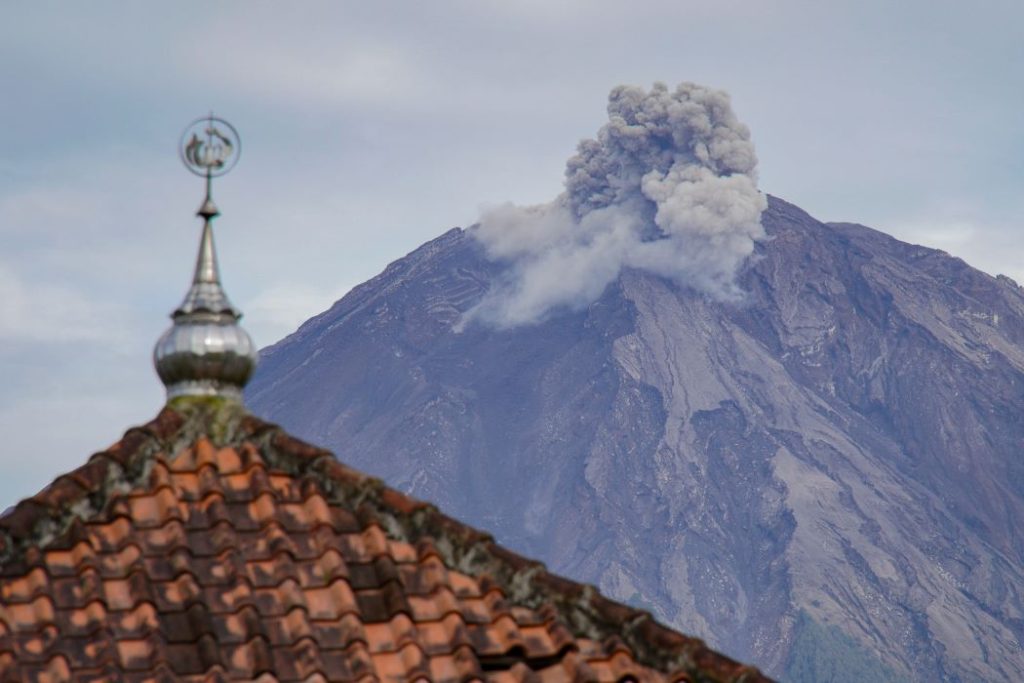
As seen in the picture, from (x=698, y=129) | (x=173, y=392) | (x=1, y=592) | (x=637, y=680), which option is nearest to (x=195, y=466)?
(x=173, y=392)

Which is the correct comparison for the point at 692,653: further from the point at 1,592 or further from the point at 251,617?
the point at 1,592

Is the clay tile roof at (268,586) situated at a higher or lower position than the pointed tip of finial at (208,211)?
lower

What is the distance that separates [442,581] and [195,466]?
31.4 inches

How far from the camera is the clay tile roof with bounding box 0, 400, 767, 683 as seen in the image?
5.30 m

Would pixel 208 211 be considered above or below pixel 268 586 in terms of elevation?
above

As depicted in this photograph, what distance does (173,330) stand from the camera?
607 centimetres

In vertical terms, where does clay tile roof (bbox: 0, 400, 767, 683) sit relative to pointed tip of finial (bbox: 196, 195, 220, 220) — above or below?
below

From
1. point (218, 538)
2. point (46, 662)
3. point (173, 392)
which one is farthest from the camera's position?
Result: point (173, 392)

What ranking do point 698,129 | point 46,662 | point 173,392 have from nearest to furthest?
A: point 46,662 → point 173,392 → point 698,129

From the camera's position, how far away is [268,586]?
5.50m

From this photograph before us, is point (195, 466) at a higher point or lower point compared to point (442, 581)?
higher

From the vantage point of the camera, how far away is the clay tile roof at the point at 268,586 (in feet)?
17.4

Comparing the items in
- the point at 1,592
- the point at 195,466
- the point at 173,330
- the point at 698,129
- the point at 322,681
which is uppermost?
the point at 698,129

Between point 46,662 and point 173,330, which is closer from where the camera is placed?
point 46,662
